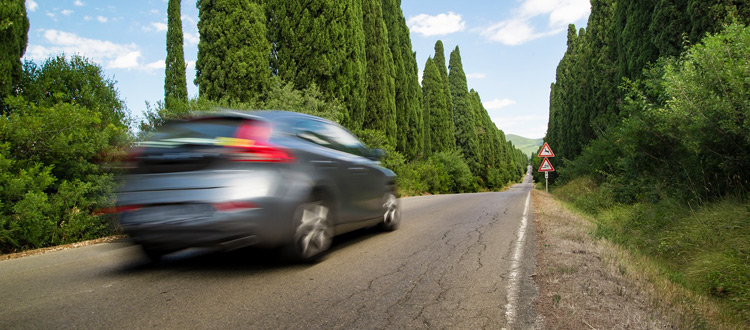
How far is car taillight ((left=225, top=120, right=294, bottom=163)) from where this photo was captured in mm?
3996

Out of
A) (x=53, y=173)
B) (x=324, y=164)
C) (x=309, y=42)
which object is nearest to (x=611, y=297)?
(x=324, y=164)

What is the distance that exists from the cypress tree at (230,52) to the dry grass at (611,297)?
12.2 meters

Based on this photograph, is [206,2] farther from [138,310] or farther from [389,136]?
[138,310]

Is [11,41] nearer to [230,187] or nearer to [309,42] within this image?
[230,187]

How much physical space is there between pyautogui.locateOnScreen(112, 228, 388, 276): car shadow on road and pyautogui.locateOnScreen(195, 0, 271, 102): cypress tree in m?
10.3

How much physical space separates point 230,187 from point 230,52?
12291 mm

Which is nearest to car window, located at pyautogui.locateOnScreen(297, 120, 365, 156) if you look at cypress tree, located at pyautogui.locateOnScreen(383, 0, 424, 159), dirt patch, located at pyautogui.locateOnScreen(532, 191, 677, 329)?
dirt patch, located at pyautogui.locateOnScreen(532, 191, 677, 329)

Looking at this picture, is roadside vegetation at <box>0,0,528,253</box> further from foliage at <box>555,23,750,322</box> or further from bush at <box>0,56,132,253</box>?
foliage at <box>555,23,750,322</box>

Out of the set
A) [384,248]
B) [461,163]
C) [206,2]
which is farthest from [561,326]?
[461,163]

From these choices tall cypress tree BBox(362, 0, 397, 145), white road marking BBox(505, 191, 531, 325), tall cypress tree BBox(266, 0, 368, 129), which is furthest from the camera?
tall cypress tree BBox(362, 0, 397, 145)

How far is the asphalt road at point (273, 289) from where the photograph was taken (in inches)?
119

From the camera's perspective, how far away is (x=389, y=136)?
2512 cm

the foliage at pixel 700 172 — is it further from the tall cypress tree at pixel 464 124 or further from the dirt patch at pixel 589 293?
the tall cypress tree at pixel 464 124

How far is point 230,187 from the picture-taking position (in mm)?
3889
